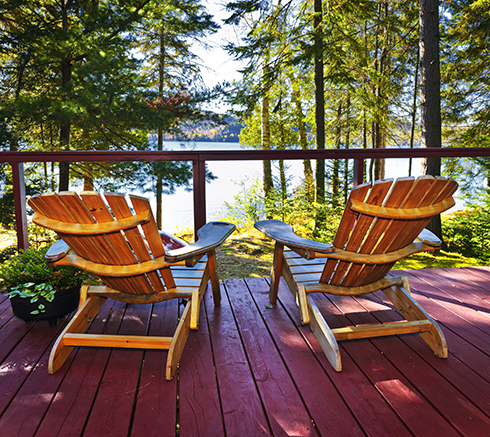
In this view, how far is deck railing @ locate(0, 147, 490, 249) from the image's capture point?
2400 mm

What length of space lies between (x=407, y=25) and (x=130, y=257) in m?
11.6

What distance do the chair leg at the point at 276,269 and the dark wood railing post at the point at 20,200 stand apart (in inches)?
69.5

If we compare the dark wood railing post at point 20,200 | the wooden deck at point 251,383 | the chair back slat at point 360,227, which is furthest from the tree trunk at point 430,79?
the dark wood railing post at point 20,200

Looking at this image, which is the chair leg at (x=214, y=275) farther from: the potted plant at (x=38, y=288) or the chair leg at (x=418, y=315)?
the chair leg at (x=418, y=315)

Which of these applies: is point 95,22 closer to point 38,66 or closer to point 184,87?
point 38,66

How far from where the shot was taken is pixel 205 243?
1770 millimetres

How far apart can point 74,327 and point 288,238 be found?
1.21 meters

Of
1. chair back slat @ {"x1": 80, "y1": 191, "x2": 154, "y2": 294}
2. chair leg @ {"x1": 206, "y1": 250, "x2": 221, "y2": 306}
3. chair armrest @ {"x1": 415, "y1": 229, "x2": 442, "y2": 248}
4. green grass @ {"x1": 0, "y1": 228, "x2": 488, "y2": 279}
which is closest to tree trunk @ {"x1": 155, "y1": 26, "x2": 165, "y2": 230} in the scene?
green grass @ {"x1": 0, "y1": 228, "x2": 488, "y2": 279}

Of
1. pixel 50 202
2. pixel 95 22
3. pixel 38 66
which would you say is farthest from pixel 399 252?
pixel 38 66

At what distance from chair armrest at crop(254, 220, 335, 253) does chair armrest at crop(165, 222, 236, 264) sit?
0.76 feet

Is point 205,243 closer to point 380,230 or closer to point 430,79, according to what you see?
point 380,230

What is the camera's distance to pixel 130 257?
1636 millimetres

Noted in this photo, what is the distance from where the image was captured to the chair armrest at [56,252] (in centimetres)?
164

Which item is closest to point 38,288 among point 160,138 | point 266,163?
point 160,138
